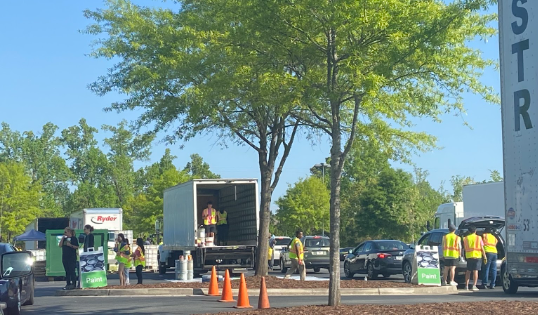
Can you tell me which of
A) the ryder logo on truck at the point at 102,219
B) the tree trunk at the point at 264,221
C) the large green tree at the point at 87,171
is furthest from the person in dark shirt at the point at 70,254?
the large green tree at the point at 87,171

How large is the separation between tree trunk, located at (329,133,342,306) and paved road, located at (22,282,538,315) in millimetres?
3017

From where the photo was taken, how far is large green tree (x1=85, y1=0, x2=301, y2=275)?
631 inches

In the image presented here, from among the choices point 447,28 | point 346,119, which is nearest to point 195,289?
point 346,119

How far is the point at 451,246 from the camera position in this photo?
22.4m

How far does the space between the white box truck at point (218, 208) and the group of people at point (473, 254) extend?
272 inches

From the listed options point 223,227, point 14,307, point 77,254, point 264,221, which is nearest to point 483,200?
point 223,227

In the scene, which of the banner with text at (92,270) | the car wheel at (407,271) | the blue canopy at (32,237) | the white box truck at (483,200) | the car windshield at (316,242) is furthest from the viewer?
the blue canopy at (32,237)

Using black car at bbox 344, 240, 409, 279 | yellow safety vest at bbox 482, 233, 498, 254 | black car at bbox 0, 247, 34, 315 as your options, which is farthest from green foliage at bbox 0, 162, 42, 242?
black car at bbox 0, 247, 34, 315

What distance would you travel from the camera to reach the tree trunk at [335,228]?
14.2m

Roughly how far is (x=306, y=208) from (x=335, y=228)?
61.2 m

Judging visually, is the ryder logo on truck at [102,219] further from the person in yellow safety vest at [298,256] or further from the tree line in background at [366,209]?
the tree line in background at [366,209]

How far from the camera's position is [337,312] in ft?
44.3

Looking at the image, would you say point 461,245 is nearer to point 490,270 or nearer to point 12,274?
point 490,270

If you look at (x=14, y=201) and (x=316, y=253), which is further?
(x=14, y=201)
